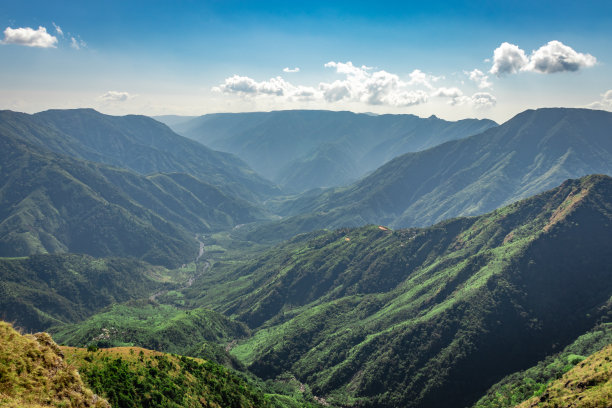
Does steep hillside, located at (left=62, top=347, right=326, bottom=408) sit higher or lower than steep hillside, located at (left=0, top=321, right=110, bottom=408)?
lower

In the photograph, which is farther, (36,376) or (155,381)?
(155,381)

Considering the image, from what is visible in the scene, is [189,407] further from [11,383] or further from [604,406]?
[604,406]

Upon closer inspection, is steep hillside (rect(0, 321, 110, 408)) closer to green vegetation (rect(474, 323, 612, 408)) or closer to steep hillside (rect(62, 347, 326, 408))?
steep hillside (rect(62, 347, 326, 408))

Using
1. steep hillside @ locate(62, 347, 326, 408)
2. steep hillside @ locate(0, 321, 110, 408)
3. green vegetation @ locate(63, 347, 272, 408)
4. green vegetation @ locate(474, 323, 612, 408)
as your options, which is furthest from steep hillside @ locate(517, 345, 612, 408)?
steep hillside @ locate(0, 321, 110, 408)

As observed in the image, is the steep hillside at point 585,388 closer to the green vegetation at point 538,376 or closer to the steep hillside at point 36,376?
the green vegetation at point 538,376

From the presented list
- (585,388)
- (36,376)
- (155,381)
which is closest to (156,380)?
(155,381)

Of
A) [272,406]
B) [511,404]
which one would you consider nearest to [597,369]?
[511,404]

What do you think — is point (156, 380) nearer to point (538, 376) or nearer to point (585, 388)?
point (585, 388)

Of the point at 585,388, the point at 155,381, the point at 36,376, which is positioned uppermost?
the point at 36,376
